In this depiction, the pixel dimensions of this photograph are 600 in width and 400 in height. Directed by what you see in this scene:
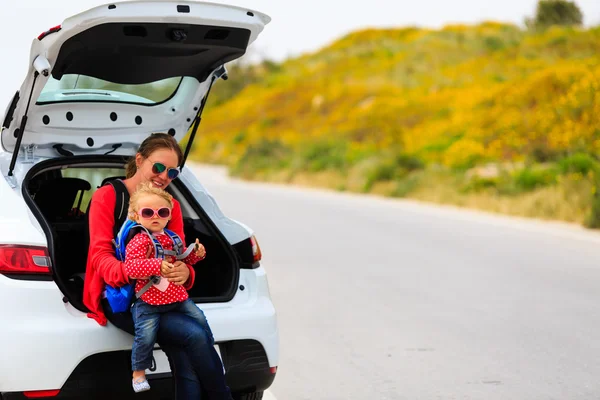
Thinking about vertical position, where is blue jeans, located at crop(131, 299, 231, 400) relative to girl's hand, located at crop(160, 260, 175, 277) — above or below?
below

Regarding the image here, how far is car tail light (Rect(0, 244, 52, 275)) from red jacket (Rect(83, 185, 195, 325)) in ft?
0.63

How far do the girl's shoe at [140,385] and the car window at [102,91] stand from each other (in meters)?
1.53

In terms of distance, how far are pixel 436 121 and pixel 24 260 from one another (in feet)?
138

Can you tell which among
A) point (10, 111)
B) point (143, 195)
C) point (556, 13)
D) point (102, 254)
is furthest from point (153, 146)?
point (556, 13)

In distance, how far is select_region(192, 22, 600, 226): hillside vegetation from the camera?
2102 centimetres

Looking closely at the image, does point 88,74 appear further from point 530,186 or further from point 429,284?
point 530,186

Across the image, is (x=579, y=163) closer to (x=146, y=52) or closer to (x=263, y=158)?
(x=146, y=52)

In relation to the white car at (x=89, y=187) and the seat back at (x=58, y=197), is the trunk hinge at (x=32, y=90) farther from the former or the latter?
the seat back at (x=58, y=197)

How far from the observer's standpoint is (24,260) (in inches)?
162

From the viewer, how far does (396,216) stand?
18922mm

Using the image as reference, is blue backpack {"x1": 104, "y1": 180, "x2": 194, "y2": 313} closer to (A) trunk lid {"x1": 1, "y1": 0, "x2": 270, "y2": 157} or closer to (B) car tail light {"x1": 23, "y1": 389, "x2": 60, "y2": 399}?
(B) car tail light {"x1": 23, "y1": 389, "x2": 60, "y2": 399}

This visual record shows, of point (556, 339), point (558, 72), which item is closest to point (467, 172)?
point (558, 72)

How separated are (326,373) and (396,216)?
42.0ft

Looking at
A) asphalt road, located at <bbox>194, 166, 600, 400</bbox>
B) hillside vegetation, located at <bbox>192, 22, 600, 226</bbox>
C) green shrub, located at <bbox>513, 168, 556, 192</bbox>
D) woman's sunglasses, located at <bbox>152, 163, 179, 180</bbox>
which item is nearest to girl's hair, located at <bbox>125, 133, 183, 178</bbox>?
woman's sunglasses, located at <bbox>152, 163, 179, 180</bbox>
